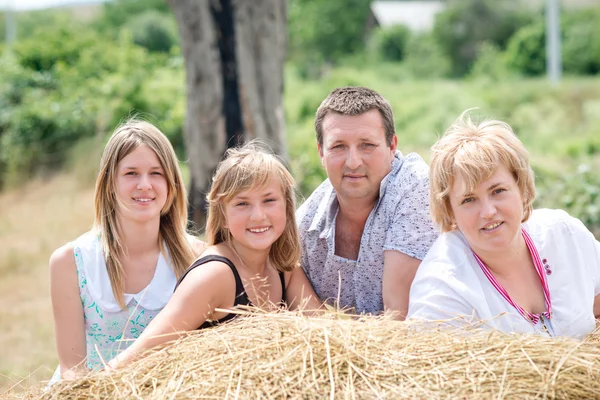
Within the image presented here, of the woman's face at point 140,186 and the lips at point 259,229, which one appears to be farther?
the woman's face at point 140,186

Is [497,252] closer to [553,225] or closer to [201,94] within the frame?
[553,225]

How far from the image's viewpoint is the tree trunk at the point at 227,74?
6770mm

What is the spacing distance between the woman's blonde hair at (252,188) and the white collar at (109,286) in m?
0.30

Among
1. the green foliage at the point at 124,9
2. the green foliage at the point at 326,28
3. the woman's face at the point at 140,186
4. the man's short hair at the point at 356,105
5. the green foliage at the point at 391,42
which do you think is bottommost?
the woman's face at the point at 140,186

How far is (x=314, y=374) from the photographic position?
225cm

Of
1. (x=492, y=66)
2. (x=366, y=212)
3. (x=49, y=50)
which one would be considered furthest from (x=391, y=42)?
(x=366, y=212)

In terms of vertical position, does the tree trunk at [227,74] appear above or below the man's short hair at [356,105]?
above

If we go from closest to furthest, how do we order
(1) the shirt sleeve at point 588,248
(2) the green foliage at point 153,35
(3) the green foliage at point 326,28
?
(1) the shirt sleeve at point 588,248
(2) the green foliage at point 153,35
(3) the green foliage at point 326,28

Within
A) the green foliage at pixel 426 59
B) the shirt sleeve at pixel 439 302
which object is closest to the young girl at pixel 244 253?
the shirt sleeve at pixel 439 302

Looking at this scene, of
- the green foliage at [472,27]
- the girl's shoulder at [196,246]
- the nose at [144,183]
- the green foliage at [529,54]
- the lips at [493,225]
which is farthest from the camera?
the green foliage at [472,27]

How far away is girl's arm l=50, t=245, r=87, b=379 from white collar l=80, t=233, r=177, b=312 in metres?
0.07

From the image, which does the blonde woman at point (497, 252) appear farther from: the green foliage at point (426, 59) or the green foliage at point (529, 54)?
the green foliage at point (426, 59)

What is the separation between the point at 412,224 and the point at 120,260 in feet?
4.37

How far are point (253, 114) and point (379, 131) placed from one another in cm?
367
